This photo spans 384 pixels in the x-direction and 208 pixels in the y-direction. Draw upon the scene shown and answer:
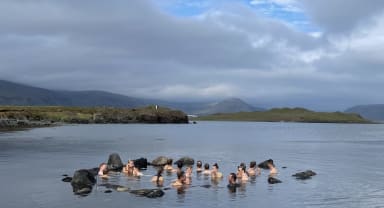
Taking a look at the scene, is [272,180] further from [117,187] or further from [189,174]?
[117,187]

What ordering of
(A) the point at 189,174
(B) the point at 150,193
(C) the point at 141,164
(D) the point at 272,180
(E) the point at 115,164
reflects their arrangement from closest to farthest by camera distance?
1. (B) the point at 150,193
2. (A) the point at 189,174
3. (D) the point at 272,180
4. (E) the point at 115,164
5. (C) the point at 141,164

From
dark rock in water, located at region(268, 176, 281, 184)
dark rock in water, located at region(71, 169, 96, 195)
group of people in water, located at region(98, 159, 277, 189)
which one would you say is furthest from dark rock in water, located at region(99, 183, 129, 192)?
dark rock in water, located at region(268, 176, 281, 184)

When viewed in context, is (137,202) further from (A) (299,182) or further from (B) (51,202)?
(A) (299,182)

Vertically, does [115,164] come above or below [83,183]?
above

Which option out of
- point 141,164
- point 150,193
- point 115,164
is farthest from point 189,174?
point 141,164

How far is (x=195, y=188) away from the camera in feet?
149

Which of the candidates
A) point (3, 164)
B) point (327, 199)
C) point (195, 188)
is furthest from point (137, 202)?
point (3, 164)

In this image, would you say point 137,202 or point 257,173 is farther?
point 257,173

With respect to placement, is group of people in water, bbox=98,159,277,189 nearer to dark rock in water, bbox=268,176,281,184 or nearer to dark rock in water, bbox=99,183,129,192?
dark rock in water, bbox=268,176,281,184

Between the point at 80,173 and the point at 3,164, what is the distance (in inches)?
874

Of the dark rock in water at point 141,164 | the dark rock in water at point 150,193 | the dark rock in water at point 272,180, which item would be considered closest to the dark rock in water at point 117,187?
the dark rock in water at point 150,193

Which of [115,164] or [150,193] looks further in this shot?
[115,164]

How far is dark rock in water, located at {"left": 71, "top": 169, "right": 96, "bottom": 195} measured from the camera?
137ft

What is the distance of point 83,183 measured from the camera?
43.4 metres
